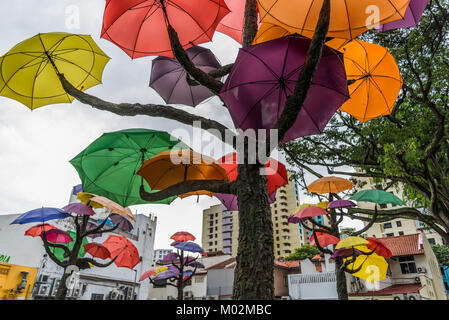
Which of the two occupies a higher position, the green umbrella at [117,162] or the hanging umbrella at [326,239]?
the green umbrella at [117,162]

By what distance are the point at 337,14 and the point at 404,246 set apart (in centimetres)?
2642

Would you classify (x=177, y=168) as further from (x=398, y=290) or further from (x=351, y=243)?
(x=398, y=290)

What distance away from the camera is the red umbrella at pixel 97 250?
10.1 metres

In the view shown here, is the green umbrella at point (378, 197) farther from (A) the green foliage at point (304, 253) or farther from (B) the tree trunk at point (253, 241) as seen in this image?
(A) the green foliage at point (304, 253)

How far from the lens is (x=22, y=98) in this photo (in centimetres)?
493

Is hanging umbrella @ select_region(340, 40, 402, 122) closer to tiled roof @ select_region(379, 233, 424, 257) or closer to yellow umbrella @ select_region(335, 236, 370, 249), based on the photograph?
yellow umbrella @ select_region(335, 236, 370, 249)

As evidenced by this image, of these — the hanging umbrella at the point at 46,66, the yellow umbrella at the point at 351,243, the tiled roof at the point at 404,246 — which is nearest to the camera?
the hanging umbrella at the point at 46,66

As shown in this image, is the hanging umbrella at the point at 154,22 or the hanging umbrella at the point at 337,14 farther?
the hanging umbrella at the point at 154,22

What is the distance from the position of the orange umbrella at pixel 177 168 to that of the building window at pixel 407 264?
81.7 feet

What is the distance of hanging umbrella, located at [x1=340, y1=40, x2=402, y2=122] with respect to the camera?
5355 millimetres

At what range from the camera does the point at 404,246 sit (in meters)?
24.0

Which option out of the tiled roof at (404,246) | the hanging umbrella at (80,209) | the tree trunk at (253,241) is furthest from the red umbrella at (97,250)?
the tiled roof at (404,246)
